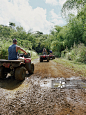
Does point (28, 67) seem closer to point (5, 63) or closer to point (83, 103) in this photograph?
point (5, 63)

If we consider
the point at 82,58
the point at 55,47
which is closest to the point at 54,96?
the point at 82,58

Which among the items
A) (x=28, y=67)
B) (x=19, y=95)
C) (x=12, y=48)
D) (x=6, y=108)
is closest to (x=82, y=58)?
(x=28, y=67)

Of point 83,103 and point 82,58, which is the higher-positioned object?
point 82,58

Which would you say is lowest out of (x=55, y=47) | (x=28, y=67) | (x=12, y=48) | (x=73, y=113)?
(x=73, y=113)

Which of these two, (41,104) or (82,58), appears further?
(82,58)

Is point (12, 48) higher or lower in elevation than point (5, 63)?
higher

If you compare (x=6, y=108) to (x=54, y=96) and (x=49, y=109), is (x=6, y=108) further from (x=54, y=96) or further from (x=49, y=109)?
(x=54, y=96)

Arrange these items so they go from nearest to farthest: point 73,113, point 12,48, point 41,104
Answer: point 73,113 < point 41,104 < point 12,48

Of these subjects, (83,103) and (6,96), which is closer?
(83,103)

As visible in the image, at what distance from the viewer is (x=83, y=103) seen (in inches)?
106

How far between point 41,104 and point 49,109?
302mm

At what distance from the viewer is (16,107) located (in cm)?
254

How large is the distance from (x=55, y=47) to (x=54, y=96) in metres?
25.3

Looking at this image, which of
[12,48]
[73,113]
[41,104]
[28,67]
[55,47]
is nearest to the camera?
[73,113]
